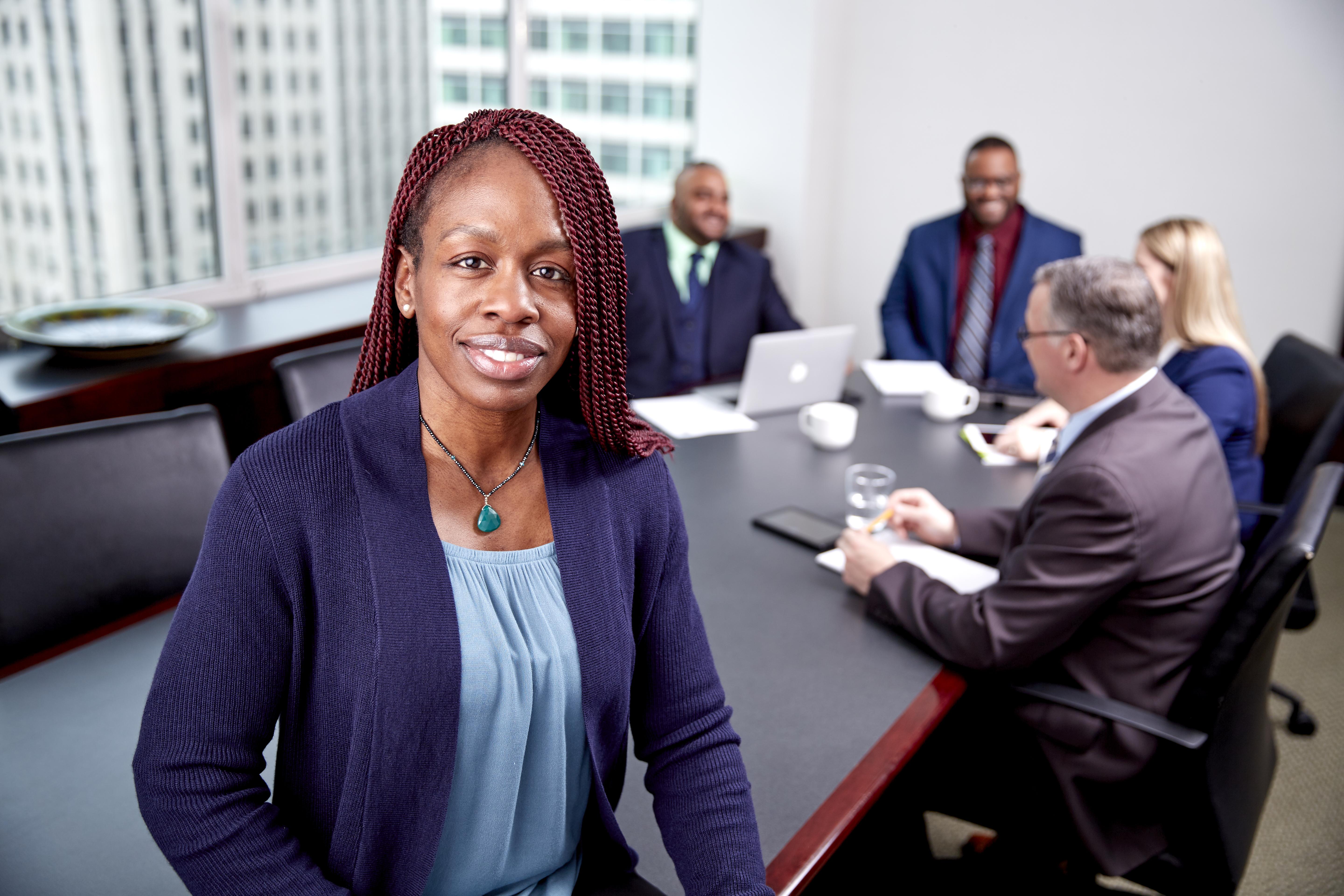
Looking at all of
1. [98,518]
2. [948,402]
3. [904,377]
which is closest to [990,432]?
[948,402]

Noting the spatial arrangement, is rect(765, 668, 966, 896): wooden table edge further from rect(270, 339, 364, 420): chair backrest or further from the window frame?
the window frame

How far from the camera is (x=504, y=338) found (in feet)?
3.22

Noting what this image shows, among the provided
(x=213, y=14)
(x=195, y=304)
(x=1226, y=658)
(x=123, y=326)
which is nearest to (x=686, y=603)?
(x=1226, y=658)

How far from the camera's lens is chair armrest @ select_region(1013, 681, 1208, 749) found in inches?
64.2

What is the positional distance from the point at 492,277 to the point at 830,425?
159 centimetres

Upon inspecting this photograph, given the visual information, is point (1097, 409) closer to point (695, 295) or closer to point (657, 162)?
point (695, 295)

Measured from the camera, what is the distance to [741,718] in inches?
57.5

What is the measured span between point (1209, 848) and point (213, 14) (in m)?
3.29

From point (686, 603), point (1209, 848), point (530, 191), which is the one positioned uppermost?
point (530, 191)

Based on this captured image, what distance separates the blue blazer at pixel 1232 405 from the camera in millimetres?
2551

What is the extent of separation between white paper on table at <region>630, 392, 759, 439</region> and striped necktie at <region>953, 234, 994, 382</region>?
1.26m

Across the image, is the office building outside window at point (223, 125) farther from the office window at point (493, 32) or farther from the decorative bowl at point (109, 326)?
the decorative bowl at point (109, 326)

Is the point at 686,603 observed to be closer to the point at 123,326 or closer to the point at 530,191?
the point at 530,191

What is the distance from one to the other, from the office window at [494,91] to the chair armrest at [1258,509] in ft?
10.4
